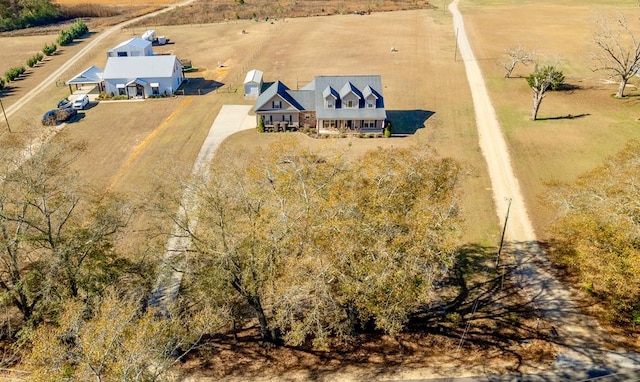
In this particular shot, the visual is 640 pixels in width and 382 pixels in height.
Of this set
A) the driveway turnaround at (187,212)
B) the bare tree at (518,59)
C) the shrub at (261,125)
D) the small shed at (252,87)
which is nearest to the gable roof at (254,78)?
the small shed at (252,87)

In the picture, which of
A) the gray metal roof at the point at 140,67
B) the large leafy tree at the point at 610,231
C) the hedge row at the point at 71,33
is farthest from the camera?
the hedge row at the point at 71,33

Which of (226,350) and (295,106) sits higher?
(295,106)

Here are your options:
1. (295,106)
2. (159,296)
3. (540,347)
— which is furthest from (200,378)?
(295,106)

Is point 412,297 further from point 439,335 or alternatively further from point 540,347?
point 540,347

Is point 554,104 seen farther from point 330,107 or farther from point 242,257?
point 242,257

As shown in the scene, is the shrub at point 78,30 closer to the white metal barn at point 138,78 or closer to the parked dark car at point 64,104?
the white metal barn at point 138,78

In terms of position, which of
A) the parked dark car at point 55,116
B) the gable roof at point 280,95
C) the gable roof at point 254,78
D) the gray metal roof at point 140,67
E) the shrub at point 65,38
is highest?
the shrub at point 65,38
